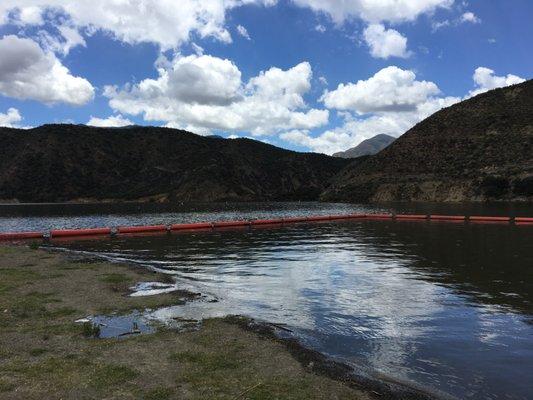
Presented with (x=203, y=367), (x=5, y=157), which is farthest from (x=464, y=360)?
(x=5, y=157)

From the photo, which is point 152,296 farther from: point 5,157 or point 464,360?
point 5,157

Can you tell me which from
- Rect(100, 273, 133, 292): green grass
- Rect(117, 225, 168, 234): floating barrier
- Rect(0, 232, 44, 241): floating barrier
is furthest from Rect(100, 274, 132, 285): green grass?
Rect(117, 225, 168, 234): floating barrier

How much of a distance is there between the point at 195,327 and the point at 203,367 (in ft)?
11.6

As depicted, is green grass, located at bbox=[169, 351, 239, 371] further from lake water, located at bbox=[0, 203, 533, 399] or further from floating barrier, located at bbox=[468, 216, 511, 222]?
floating barrier, located at bbox=[468, 216, 511, 222]

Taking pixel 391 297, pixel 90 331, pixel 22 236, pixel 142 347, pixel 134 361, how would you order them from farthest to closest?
1. pixel 22 236
2. pixel 391 297
3. pixel 90 331
4. pixel 142 347
5. pixel 134 361

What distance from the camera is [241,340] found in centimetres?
1246

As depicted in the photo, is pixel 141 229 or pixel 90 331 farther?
pixel 141 229

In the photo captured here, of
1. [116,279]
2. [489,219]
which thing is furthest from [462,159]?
[116,279]

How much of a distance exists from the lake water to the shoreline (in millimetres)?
1013

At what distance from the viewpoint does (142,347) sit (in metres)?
11.6

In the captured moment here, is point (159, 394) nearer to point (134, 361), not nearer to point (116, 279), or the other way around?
point (134, 361)

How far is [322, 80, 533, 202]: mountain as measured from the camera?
115 m

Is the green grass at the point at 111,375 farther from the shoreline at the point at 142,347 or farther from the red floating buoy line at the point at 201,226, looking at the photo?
the red floating buoy line at the point at 201,226

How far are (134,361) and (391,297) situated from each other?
435 inches
